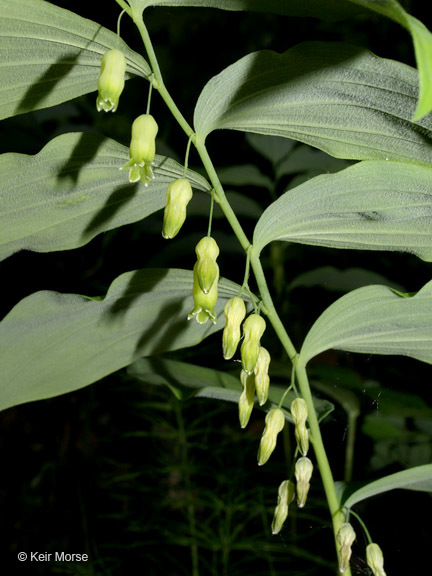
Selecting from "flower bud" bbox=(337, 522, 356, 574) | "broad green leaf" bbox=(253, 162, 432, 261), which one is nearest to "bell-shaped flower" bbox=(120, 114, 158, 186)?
"broad green leaf" bbox=(253, 162, 432, 261)

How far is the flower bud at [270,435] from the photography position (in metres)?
0.56

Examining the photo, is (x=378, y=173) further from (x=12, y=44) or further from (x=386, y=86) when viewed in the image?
(x=12, y=44)

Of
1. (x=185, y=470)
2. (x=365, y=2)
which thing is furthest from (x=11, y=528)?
(x=365, y=2)

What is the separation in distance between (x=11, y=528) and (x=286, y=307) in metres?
0.94

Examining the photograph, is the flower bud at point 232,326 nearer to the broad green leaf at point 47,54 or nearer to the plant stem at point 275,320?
the plant stem at point 275,320

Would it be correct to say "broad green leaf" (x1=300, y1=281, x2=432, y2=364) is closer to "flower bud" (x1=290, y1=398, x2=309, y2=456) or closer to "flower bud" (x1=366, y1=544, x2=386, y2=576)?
"flower bud" (x1=290, y1=398, x2=309, y2=456)

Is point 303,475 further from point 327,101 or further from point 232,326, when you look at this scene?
point 327,101

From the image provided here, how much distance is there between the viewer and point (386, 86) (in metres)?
0.47

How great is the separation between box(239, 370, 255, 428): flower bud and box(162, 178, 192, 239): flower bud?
0.18 meters

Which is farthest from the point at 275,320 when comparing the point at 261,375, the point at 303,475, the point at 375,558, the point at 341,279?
the point at 341,279

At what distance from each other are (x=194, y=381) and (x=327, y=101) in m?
0.39

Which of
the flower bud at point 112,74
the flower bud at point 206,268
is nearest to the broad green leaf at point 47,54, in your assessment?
the flower bud at point 112,74

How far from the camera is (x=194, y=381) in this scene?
2.40ft

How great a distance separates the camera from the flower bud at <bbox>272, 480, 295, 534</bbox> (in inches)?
22.5
